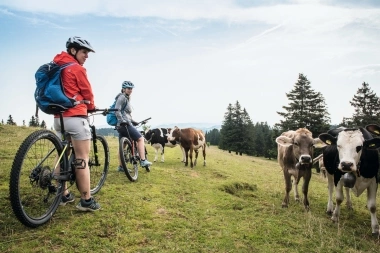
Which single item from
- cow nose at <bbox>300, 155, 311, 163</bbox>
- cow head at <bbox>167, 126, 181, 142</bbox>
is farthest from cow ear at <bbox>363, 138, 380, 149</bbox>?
cow head at <bbox>167, 126, 181, 142</bbox>

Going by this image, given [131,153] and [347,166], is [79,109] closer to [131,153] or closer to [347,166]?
[131,153]

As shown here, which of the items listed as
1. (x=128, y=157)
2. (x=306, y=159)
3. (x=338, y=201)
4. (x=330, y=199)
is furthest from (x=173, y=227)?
(x=330, y=199)

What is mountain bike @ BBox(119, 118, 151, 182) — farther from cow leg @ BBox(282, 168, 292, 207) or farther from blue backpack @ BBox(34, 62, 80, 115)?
cow leg @ BBox(282, 168, 292, 207)

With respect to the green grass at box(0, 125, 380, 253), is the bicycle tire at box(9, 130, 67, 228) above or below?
above

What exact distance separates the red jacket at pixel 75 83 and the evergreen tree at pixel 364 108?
41673 millimetres

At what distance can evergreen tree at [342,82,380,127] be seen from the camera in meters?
37.8

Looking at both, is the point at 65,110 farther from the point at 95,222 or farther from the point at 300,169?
the point at 300,169

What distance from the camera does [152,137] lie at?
17.0 m

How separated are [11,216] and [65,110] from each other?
6.40 ft

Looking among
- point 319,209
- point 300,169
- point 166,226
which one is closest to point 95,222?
point 166,226

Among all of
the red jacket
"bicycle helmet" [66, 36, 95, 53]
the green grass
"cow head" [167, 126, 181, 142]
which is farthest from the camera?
"cow head" [167, 126, 181, 142]

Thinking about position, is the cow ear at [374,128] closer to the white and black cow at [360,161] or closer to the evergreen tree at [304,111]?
the white and black cow at [360,161]

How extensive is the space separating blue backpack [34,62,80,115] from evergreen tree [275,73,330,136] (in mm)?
39584

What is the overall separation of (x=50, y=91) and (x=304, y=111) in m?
41.9
